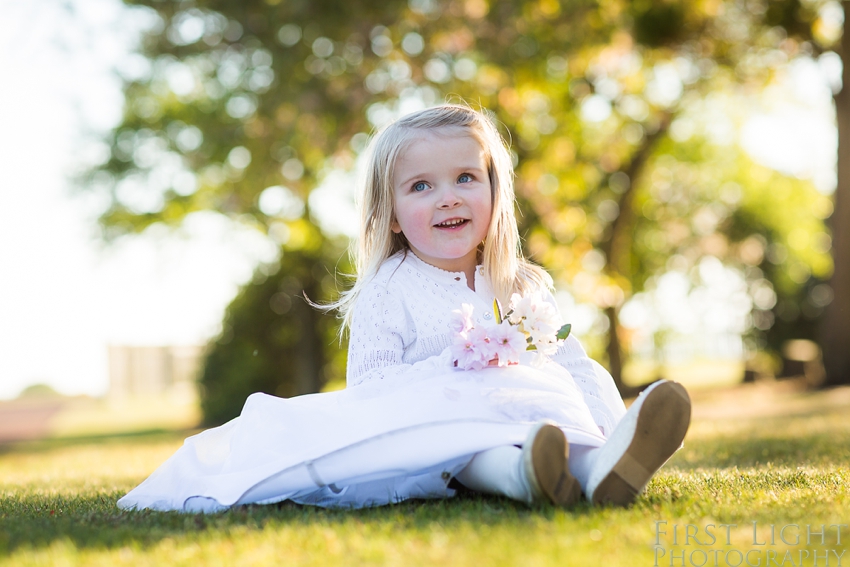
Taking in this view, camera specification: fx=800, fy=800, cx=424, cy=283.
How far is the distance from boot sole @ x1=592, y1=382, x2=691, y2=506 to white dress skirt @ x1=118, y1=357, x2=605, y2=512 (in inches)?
10.0

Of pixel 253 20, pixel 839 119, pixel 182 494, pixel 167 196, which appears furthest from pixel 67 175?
pixel 182 494

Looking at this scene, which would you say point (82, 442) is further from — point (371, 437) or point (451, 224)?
point (371, 437)

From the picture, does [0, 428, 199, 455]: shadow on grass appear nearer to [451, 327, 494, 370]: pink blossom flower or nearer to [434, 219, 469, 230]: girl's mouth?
[434, 219, 469, 230]: girl's mouth

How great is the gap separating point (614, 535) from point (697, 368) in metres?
29.5

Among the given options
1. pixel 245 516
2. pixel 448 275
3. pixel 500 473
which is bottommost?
pixel 245 516

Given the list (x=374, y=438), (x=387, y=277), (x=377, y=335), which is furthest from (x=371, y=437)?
(x=387, y=277)

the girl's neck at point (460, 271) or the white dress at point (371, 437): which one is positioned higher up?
the girl's neck at point (460, 271)

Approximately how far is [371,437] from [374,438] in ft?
0.05

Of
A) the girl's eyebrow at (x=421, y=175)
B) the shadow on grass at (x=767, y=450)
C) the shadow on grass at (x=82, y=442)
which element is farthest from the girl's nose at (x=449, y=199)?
the shadow on grass at (x=82, y=442)

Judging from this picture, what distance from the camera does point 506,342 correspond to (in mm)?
2873

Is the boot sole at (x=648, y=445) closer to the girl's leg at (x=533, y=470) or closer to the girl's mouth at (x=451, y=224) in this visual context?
the girl's leg at (x=533, y=470)

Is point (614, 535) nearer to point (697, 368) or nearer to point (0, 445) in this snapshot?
point (0, 445)

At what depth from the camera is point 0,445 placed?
13578 mm

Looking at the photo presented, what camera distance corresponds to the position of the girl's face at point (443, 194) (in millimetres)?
3486
